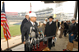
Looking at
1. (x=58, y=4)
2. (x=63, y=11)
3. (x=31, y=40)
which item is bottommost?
(x=31, y=40)

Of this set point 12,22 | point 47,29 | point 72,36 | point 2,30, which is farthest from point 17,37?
point 72,36

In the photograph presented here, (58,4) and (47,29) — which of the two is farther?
(58,4)

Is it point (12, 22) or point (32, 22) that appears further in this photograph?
point (12, 22)

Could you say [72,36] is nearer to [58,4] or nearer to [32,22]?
[32,22]

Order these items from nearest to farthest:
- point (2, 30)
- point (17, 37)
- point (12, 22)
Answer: point (2, 30) → point (12, 22) → point (17, 37)

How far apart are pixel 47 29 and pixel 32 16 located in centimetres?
111

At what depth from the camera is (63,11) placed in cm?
697

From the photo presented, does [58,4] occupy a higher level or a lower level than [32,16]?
higher

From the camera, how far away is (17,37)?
396 cm

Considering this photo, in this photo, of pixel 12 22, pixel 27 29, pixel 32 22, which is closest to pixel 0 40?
pixel 12 22

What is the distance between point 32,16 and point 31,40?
0.67 m

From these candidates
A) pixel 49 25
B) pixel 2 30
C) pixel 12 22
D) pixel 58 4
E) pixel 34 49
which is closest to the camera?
pixel 34 49

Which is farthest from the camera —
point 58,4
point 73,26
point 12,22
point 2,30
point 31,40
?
point 58,4

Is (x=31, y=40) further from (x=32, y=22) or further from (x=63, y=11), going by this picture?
(x=63, y=11)
